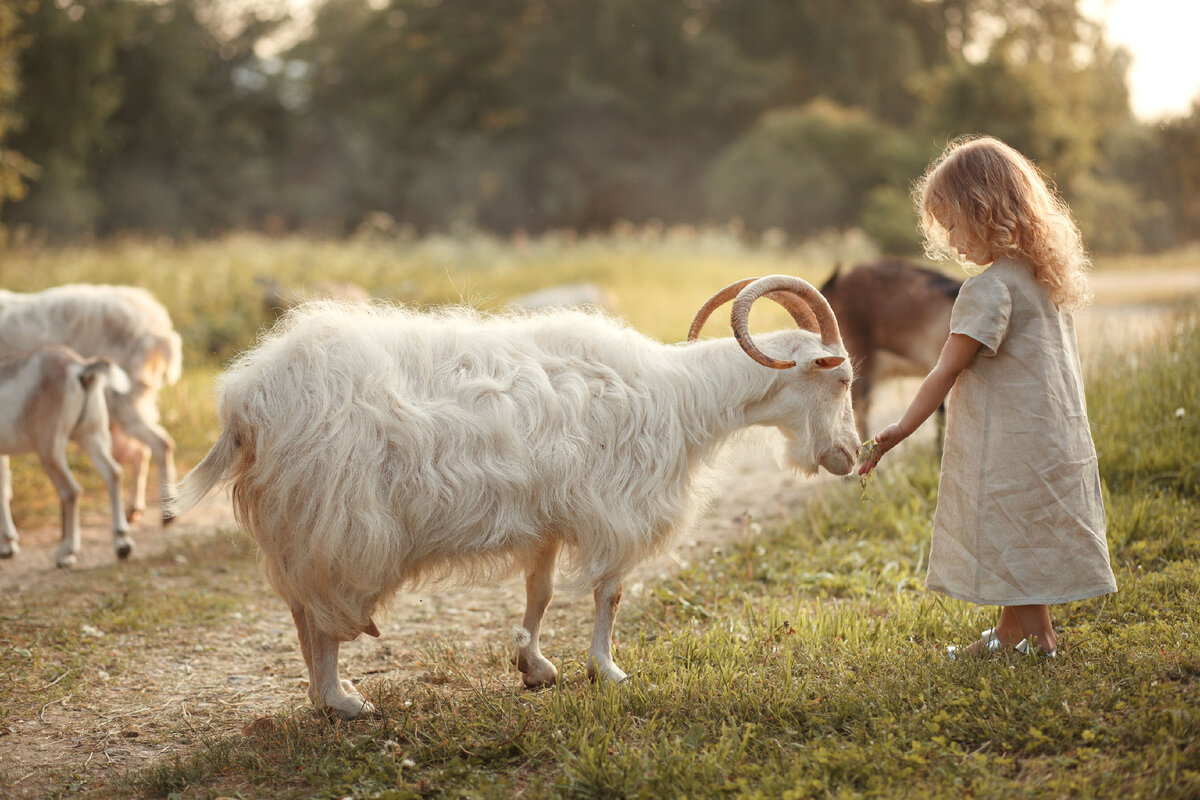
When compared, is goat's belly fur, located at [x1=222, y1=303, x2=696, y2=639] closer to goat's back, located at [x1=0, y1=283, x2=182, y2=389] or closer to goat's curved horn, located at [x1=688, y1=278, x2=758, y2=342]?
goat's curved horn, located at [x1=688, y1=278, x2=758, y2=342]

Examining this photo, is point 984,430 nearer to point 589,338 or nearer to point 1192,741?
point 1192,741

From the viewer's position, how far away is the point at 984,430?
13.2 ft

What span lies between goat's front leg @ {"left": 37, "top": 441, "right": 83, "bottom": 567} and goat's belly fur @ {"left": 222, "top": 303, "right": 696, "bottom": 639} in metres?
3.04

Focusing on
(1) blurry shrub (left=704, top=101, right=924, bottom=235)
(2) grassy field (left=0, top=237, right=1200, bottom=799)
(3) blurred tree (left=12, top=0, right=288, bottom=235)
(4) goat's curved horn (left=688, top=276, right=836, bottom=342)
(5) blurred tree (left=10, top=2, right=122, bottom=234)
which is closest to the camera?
(2) grassy field (left=0, top=237, right=1200, bottom=799)

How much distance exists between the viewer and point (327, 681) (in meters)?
4.06

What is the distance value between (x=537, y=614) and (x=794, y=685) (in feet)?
3.93

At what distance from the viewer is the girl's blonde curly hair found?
3928mm

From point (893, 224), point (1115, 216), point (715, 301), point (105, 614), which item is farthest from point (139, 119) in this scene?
point (715, 301)

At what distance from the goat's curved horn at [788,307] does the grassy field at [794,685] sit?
1296 mm

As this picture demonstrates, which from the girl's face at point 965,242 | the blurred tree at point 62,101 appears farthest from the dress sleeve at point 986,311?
the blurred tree at point 62,101

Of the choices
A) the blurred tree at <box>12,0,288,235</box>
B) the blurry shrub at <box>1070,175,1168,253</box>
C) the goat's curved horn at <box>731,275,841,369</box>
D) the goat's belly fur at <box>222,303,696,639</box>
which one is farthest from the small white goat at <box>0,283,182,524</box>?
the blurred tree at <box>12,0,288,235</box>

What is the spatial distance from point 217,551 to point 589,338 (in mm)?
3724

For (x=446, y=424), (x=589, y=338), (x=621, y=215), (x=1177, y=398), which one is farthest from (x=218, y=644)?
(x=621, y=215)

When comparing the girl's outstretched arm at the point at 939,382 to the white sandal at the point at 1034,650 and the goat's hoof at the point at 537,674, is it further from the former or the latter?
the goat's hoof at the point at 537,674
